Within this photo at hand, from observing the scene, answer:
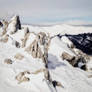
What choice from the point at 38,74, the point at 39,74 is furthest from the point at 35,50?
the point at 39,74

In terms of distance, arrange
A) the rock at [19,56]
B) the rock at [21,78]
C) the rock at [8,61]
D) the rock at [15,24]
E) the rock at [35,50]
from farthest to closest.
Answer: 1. the rock at [15,24]
2. the rock at [19,56]
3. the rock at [35,50]
4. the rock at [8,61]
5. the rock at [21,78]

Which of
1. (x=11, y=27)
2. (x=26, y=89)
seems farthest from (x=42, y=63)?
(x=11, y=27)

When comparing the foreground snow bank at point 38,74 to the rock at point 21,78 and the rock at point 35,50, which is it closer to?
the rock at point 21,78

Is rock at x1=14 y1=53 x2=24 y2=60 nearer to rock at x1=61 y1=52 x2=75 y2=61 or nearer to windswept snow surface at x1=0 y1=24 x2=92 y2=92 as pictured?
windswept snow surface at x1=0 y1=24 x2=92 y2=92

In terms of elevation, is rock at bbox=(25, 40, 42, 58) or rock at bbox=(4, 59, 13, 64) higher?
rock at bbox=(25, 40, 42, 58)

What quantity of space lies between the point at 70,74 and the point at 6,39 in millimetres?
27798

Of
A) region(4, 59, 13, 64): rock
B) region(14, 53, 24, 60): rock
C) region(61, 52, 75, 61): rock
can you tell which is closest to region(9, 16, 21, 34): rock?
region(14, 53, 24, 60): rock

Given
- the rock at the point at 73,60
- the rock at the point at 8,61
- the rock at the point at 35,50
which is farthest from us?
the rock at the point at 73,60

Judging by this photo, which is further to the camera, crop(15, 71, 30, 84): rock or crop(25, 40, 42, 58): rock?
crop(25, 40, 42, 58): rock

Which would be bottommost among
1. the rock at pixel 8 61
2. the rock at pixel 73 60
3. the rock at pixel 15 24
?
the rock at pixel 73 60

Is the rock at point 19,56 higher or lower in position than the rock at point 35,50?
lower

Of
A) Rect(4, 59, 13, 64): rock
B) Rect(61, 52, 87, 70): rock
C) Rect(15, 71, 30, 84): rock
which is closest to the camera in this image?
Rect(15, 71, 30, 84): rock

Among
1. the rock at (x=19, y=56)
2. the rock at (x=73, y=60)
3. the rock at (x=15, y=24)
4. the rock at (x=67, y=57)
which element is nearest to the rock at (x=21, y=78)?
the rock at (x=19, y=56)

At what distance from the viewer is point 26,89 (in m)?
27.2
